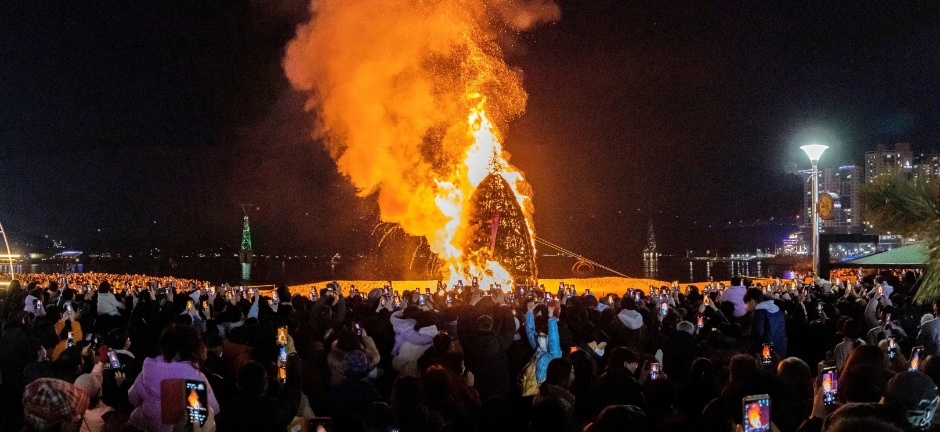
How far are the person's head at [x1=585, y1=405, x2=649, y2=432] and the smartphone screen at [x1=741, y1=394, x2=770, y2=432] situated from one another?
598 millimetres

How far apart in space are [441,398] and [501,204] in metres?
16.2

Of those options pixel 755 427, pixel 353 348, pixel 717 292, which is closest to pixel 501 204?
pixel 717 292

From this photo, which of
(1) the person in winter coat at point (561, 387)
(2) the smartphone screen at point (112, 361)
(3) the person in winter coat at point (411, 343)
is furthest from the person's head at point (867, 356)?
(2) the smartphone screen at point (112, 361)

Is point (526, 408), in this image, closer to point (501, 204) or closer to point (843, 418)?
point (843, 418)

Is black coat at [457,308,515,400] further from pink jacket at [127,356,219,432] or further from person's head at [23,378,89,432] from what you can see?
person's head at [23,378,89,432]

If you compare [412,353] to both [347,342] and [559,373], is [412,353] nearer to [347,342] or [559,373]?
[347,342]

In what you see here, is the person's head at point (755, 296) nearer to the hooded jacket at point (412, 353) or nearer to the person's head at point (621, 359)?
the person's head at point (621, 359)

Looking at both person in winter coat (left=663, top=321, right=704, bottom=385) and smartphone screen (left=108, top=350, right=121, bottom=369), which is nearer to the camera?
smartphone screen (left=108, top=350, right=121, bottom=369)

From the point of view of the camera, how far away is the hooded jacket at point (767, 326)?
9328 mm

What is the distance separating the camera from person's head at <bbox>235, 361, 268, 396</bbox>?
531 centimetres

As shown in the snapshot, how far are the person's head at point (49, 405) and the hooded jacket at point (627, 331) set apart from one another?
6540 mm

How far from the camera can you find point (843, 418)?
3426mm

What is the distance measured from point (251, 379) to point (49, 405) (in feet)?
4.55

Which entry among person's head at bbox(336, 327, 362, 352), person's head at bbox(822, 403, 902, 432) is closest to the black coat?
person's head at bbox(336, 327, 362, 352)
